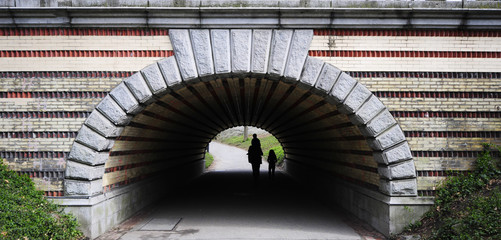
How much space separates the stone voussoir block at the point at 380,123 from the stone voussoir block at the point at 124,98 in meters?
4.41

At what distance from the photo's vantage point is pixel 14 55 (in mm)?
6750

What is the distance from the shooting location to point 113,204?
736 cm

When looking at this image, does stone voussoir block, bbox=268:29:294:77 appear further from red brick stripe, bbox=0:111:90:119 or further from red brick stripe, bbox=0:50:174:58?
red brick stripe, bbox=0:111:90:119

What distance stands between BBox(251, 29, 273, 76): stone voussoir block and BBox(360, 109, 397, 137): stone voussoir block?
2.23 meters

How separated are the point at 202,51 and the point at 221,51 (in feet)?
1.17

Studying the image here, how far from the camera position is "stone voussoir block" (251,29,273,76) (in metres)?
6.62

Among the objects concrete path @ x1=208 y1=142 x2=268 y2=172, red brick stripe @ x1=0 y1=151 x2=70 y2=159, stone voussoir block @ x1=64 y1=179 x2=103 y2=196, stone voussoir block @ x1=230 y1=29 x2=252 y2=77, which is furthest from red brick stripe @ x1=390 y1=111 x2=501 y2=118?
concrete path @ x1=208 y1=142 x2=268 y2=172

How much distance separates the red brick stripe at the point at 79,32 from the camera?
6.74 meters

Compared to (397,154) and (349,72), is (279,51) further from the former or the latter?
(397,154)

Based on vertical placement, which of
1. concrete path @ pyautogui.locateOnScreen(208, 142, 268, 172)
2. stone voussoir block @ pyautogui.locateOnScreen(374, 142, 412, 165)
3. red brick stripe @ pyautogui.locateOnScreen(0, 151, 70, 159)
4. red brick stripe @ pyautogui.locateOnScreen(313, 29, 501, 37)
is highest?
red brick stripe @ pyautogui.locateOnScreen(313, 29, 501, 37)

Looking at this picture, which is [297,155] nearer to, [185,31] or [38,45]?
[185,31]

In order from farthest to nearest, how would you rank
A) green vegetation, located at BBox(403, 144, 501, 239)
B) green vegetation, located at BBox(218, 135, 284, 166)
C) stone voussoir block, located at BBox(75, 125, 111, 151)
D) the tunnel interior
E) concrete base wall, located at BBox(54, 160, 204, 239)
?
green vegetation, located at BBox(218, 135, 284, 166), the tunnel interior, stone voussoir block, located at BBox(75, 125, 111, 151), concrete base wall, located at BBox(54, 160, 204, 239), green vegetation, located at BBox(403, 144, 501, 239)

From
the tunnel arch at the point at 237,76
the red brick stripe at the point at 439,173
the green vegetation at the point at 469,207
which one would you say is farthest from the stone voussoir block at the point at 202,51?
the green vegetation at the point at 469,207

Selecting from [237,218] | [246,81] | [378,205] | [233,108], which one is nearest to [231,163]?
[233,108]
